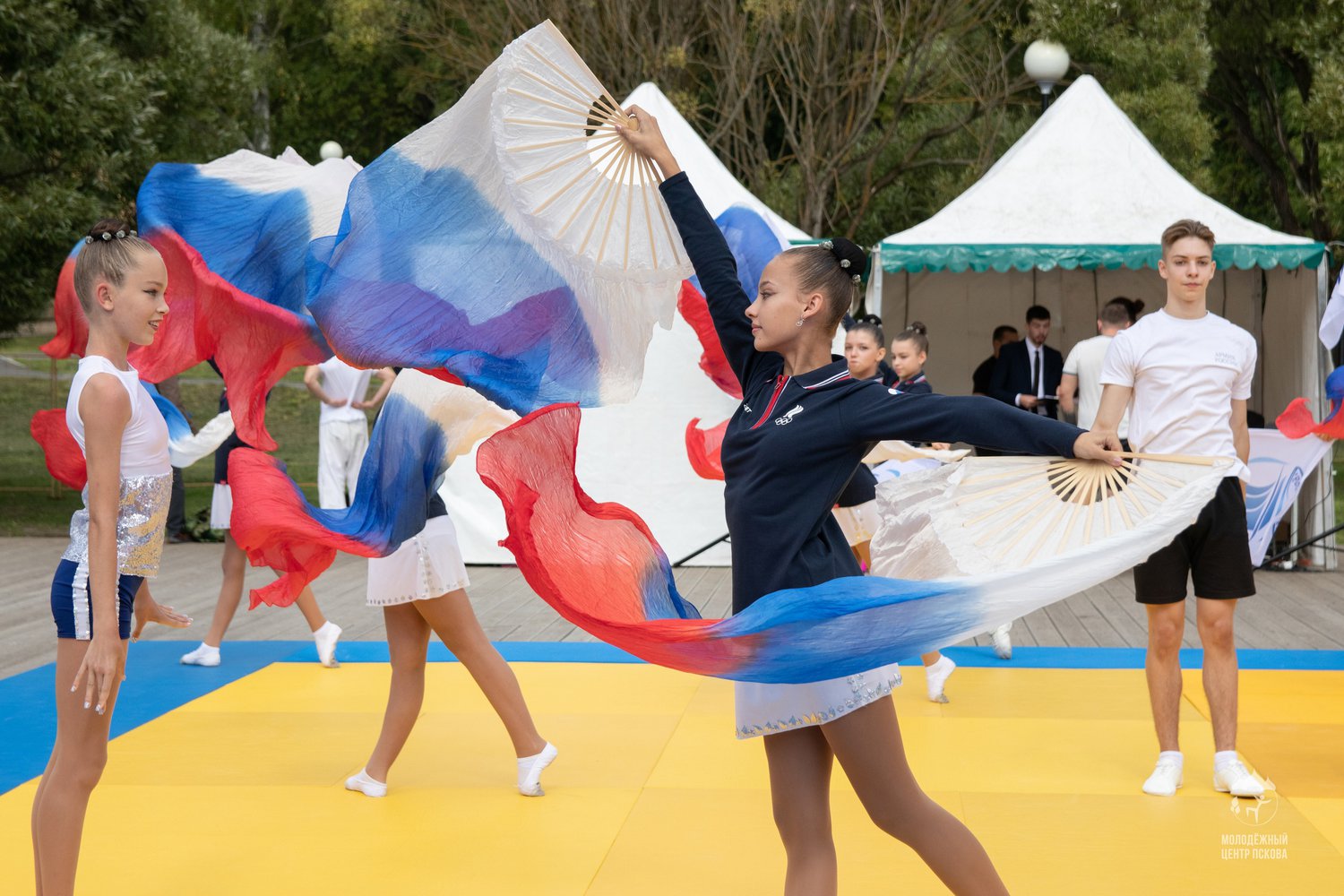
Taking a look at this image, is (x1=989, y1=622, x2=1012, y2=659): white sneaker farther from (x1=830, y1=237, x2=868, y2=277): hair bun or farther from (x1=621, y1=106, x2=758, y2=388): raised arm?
(x1=830, y1=237, x2=868, y2=277): hair bun

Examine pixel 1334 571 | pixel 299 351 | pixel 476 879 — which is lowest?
pixel 1334 571

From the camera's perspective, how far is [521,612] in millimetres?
9586

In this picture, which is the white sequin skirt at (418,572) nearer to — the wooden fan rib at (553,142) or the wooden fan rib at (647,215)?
the wooden fan rib at (647,215)

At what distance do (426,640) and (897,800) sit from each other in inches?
104

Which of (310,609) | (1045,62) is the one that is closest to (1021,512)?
(310,609)

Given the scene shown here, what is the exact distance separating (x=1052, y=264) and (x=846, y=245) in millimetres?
7870

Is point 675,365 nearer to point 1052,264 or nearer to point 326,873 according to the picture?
point 1052,264

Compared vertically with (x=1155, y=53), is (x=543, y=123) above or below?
below

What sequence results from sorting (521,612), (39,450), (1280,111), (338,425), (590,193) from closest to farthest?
1. (590,193)
2. (521,612)
3. (338,425)
4. (1280,111)
5. (39,450)

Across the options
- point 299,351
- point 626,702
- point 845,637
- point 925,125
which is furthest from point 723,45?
point 845,637

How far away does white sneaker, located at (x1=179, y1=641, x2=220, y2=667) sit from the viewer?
7770mm

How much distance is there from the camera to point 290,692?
714 cm

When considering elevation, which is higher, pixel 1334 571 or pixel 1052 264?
pixel 1052 264
